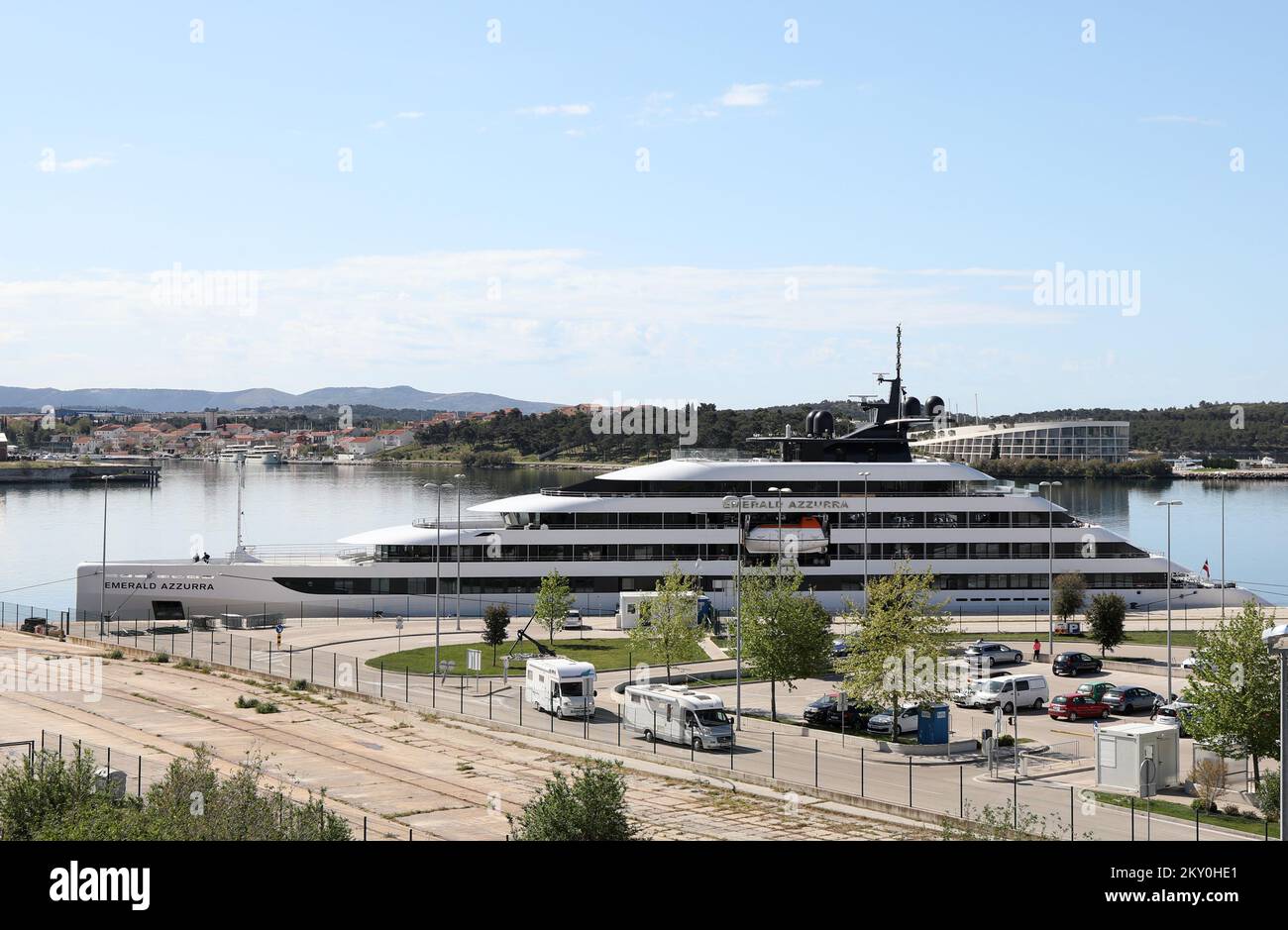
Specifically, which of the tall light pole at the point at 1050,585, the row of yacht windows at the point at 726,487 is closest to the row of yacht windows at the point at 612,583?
the tall light pole at the point at 1050,585

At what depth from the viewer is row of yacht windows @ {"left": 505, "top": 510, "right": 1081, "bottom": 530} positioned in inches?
2180

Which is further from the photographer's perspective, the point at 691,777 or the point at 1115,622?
the point at 1115,622

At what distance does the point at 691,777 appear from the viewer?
2695 centimetres

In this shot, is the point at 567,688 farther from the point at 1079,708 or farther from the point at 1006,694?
the point at 1079,708

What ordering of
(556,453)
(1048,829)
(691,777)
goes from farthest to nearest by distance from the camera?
1. (556,453)
2. (691,777)
3. (1048,829)

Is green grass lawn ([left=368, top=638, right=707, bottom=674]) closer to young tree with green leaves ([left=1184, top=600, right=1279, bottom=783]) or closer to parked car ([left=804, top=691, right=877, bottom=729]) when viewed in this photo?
parked car ([left=804, top=691, right=877, bottom=729])

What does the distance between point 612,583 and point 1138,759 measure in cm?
3191

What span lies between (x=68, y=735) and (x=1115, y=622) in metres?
33.4

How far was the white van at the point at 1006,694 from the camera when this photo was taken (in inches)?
1363

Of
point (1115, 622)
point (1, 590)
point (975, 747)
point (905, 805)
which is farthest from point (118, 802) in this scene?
point (1, 590)

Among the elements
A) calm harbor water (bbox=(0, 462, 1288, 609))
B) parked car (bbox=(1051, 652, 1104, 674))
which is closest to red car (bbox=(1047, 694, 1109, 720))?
parked car (bbox=(1051, 652, 1104, 674))
